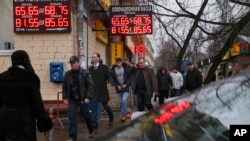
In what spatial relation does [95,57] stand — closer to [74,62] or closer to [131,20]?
[74,62]

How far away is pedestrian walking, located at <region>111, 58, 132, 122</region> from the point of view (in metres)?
12.4

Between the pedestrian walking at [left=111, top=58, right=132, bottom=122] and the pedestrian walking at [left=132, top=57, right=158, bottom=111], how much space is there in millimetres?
853

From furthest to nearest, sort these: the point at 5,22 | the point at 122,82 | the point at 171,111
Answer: the point at 5,22, the point at 122,82, the point at 171,111

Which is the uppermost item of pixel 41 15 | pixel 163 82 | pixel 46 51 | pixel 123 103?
pixel 41 15

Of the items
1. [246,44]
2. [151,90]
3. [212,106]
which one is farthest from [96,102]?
[246,44]

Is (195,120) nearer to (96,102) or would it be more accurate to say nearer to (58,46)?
(96,102)

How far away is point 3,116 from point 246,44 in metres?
21.8

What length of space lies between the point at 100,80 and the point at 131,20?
654 centimetres

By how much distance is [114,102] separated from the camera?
16203 mm

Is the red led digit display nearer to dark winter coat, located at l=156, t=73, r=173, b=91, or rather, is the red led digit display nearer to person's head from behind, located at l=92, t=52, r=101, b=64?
person's head from behind, located at l=92, t=52, r=101, b=64

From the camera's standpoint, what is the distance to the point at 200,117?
288 cm

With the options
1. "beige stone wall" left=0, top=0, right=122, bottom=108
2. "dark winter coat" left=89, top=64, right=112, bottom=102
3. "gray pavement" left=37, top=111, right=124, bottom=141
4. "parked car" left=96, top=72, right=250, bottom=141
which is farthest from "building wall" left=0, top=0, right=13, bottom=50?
"parked car" left=96, top=72, right=250, bottom=141

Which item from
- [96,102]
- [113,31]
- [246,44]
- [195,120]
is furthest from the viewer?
[246,44]

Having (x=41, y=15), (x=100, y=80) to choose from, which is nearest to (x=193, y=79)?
(x=100, y=80)
